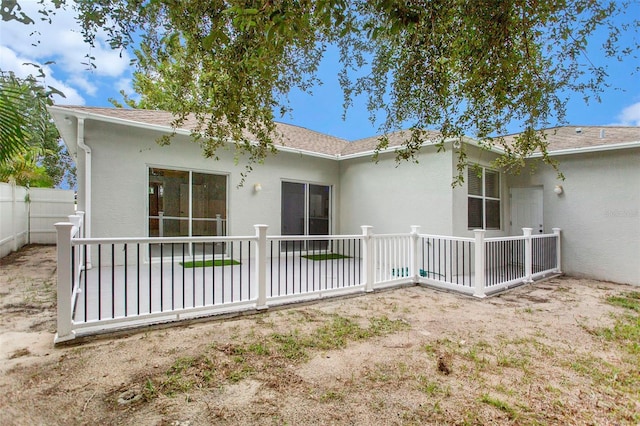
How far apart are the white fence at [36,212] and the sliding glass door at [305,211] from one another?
24.7 ft

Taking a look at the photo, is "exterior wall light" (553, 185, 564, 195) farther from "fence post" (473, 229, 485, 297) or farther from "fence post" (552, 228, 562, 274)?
"fence post" (473, 229, 485, 297)

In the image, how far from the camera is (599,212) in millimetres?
7578

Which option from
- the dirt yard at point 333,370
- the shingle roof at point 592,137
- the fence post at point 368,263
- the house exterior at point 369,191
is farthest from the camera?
the shingle roof at point 592,137

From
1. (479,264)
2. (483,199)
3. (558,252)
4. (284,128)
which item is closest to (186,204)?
(284,128)

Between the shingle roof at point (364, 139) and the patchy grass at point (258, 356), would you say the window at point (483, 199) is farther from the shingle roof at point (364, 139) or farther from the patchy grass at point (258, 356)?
the patchy grass at point (258, 356)

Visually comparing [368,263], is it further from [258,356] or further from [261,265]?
[258,356]

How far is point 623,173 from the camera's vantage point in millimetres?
7234

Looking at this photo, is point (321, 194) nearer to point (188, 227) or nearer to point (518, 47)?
point (188, 227)

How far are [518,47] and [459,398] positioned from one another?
2899 mm

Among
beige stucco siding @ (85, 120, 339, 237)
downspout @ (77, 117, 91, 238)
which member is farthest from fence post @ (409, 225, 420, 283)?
downspout @ (77, 117, 91, 238)

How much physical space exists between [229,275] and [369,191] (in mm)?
4745

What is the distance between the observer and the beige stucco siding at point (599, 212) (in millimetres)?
7145

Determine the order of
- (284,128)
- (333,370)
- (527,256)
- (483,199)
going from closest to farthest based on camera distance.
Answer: (333,370), (527,256), (483,199), (284,128)

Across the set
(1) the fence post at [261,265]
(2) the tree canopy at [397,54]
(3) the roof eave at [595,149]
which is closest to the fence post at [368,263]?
(1) the fence post at [261,265]
